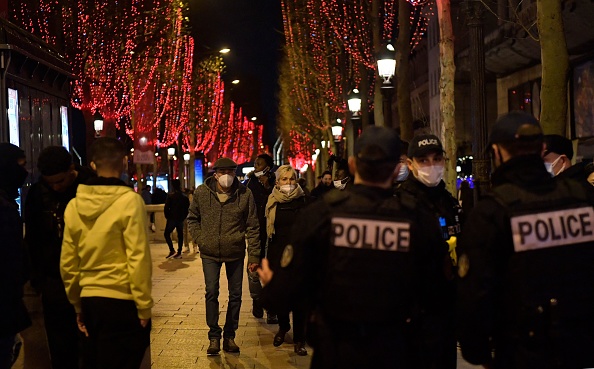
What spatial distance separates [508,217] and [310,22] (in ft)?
129

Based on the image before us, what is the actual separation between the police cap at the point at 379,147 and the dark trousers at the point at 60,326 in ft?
9.64

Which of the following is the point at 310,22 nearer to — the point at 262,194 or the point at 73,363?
the point at 262,194

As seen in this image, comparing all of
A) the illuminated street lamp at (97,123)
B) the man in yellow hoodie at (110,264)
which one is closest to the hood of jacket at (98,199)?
the man in yellow hoodie at (110,264)

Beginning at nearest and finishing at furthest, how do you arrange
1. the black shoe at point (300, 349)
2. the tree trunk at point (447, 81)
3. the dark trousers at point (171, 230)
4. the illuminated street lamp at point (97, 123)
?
1. the black shoe at point (300, 349)
2. the tree trunk at point (447, 81)
3. the dark trousers at point (171, 230)
4. the illuminated street lamp at point (97, 123)

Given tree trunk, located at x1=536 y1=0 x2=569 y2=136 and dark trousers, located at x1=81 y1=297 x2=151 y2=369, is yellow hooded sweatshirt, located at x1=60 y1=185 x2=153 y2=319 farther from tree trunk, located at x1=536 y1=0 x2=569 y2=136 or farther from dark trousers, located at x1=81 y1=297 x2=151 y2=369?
tree trunk, located at x1=536 y1=0 x2=569 y2=136

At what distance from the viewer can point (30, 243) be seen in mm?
6473

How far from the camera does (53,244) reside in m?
6.38

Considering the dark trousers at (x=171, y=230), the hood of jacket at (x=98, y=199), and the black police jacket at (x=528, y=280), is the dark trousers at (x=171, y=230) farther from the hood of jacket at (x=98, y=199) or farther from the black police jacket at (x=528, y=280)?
the black police jacket at (x=528, y=280)

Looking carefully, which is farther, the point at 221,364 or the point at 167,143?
the point at 167,143

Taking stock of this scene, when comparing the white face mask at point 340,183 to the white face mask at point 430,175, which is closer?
the white face mask at point 430,175

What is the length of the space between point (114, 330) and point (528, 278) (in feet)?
9.01

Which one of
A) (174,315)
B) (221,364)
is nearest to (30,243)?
(221,364)

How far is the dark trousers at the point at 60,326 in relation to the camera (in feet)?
20.7

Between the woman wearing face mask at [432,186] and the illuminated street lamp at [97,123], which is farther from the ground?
the illuminated street lamp at [97,123]
